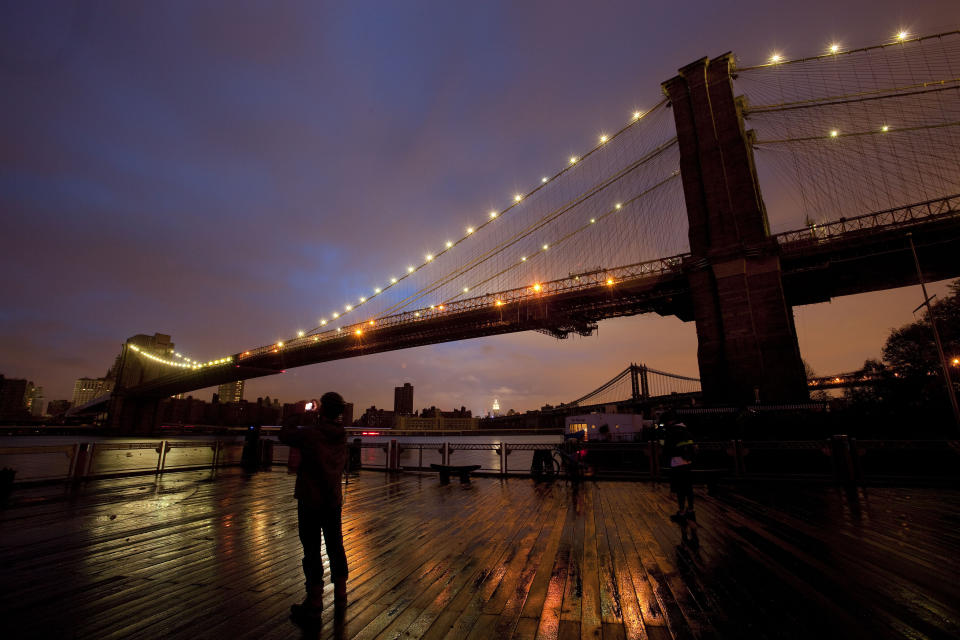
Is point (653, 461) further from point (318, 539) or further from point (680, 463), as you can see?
point (318, 539)

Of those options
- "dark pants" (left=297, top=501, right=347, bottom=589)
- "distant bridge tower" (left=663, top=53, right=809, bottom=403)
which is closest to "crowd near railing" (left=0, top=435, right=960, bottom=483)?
"distant bridge tower" (left=663, top=53, right=809, bottom=403)

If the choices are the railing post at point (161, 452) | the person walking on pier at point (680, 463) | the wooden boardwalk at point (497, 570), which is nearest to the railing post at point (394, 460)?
the wooden boardwalk at point (497, 570)

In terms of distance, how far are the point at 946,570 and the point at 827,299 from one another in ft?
102

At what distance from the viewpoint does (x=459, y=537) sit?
556cm

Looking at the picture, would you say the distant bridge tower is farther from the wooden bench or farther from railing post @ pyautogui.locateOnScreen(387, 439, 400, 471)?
railing post @ pyautogui.locateOnScreen(387, 439, 400, 471)

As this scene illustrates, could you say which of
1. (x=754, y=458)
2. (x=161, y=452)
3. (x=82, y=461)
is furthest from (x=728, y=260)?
(x=82, y=461)

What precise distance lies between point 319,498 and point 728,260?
22860 millimetres

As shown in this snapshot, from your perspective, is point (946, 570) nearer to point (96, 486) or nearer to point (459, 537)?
point (459, 537)

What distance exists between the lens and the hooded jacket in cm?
341

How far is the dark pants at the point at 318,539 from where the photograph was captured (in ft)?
10.9

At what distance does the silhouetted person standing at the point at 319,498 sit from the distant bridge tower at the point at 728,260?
20286 mm

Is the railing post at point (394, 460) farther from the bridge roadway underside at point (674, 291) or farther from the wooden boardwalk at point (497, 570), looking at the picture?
the bridge roadway underside at point (674, 291)

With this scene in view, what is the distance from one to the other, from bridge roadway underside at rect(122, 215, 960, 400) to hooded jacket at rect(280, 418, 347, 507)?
22698 millimetres

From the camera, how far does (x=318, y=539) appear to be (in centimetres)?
339
